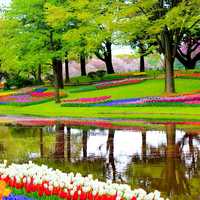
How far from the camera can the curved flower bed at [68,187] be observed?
6.82 metres

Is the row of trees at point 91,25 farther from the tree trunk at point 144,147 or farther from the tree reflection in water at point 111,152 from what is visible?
the tree trunk at point 144,147

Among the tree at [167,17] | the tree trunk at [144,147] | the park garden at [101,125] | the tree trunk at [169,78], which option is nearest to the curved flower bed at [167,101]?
the park garden at [101,125]

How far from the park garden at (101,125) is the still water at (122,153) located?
25 mm

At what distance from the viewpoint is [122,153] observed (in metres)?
14.8

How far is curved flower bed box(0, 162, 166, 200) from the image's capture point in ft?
22.4

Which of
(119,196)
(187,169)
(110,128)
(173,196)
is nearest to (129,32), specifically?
(110,128)

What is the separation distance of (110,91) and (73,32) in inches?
285

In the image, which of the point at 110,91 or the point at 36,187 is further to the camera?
the point at 110,91

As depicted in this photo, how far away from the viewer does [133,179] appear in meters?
10.9

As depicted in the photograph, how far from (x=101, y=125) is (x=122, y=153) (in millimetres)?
7782

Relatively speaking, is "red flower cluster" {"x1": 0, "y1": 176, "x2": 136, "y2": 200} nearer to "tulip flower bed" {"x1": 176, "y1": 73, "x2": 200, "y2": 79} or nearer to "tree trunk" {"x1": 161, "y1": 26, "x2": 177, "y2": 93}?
"tree trunk" {"x1": 161, "y1": 26, "x2": 177, "y2": 93}

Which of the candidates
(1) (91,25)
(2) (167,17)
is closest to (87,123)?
(2) (167,17)

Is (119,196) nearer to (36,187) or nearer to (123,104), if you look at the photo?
(36,187)

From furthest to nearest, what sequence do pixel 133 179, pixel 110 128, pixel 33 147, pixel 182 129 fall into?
pixel 110 128, pixel 182 129, pixel 33 147, pixel 133 179
